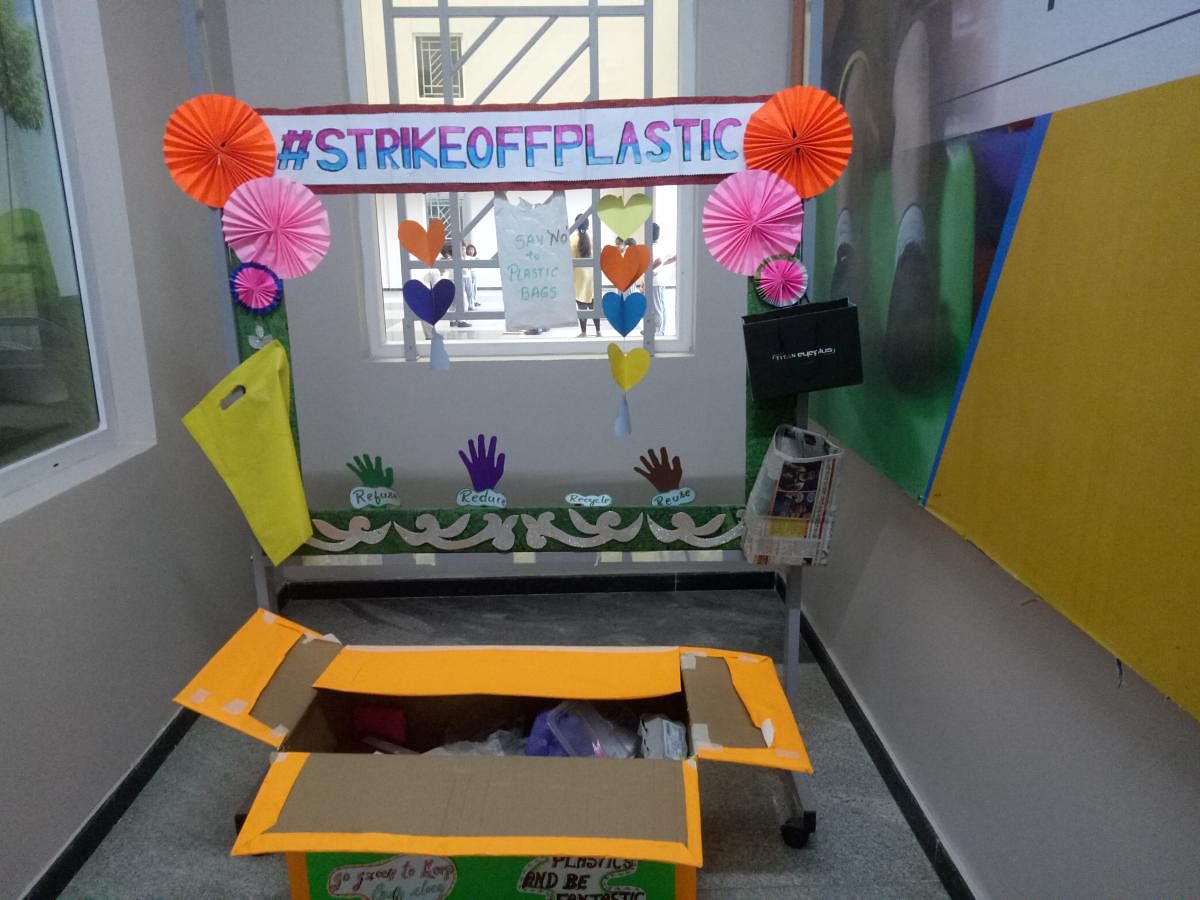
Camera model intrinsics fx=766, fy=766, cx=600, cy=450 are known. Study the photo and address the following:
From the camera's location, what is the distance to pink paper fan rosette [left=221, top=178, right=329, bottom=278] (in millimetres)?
1489

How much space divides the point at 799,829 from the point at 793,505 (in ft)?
2.21

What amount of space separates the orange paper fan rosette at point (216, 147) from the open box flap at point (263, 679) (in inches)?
34.7

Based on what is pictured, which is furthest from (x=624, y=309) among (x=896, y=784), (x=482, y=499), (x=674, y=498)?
(x=896, y=784)

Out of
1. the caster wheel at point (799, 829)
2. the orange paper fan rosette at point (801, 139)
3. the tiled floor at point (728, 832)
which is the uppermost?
the orange paper fan rosette at point (801, 139)

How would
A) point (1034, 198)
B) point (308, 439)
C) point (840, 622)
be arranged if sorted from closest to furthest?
1. point (1034, 198)
2. point (840, 622)
3. point (308, 439)

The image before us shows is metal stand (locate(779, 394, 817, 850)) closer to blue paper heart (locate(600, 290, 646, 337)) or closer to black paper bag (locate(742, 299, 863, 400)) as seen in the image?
black paper bag (locate(742, 299, 863, 400))

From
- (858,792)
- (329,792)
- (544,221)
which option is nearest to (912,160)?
(544,221)

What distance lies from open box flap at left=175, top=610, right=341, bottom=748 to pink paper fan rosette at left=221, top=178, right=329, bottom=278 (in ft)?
2.48

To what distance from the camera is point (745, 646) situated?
2.40m

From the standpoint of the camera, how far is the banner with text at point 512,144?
1529mm

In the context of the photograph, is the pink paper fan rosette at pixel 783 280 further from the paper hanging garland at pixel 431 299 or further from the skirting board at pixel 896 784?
the skirting board at pixel 896 784

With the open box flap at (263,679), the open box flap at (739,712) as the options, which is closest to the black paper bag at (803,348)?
the open box flap at (739,712)

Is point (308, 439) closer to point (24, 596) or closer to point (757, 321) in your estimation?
point (24, 596)

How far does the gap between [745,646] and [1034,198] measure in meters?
1.60
